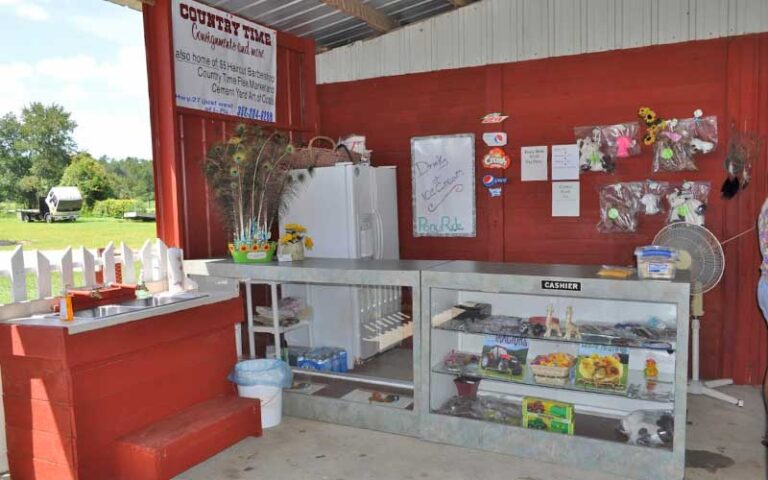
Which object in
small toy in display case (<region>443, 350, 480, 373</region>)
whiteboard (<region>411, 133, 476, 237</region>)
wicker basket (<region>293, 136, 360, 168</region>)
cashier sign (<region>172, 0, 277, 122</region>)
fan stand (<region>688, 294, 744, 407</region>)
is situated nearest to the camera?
small toy in display case (<region>443, 350, 480, 373</region>)

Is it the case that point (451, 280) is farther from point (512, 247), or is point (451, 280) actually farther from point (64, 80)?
point (64, 80)

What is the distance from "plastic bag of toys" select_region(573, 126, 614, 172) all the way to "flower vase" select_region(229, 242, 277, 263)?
2829mm

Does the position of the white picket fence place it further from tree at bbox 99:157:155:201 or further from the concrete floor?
the concrete floor

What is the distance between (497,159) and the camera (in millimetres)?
5516

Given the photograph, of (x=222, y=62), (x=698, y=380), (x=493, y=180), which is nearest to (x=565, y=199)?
(x=493, y=180)

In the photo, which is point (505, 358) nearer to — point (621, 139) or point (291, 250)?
point (291, 250)

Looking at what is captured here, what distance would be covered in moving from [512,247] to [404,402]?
2146 mm

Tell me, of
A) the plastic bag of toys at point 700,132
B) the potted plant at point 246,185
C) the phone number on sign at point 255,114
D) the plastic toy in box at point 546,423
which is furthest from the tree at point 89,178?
the plastic bag of toys at point 700,132

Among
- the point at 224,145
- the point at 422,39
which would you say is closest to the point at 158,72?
the point at 224,145

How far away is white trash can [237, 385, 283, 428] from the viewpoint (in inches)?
160

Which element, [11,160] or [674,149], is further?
[674,149]

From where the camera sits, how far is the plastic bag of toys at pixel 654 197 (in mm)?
4965

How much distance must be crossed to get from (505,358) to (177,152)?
116 inches

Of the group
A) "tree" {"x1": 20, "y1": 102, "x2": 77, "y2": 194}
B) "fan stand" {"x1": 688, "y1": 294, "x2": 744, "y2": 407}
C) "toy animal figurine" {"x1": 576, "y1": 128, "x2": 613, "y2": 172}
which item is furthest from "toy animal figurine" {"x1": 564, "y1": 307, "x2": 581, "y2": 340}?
"tree" {"x1": 20, "y1": 102, "x2": 77, "y2": 194}
